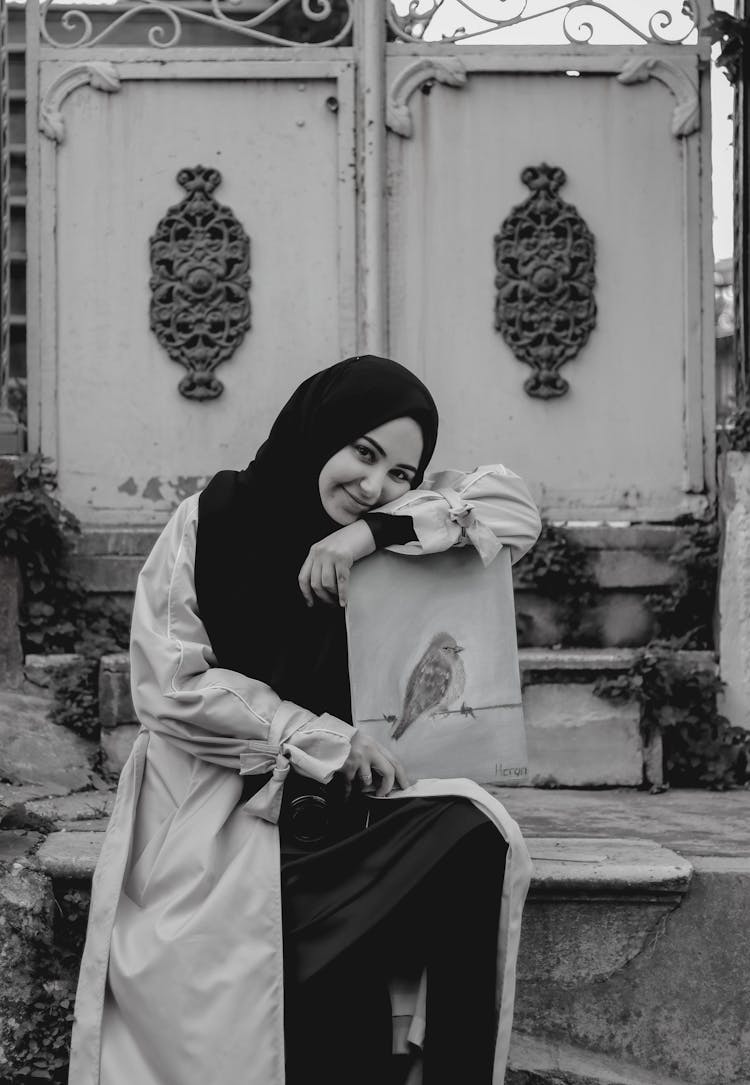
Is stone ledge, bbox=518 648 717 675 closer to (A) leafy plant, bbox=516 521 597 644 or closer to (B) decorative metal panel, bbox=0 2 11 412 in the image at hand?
(A) leafy plant, bbox=516 521 597 644

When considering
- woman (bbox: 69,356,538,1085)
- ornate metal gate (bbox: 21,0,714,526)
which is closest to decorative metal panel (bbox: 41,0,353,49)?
ornate metal gate (bbox: 21,0,714,526)

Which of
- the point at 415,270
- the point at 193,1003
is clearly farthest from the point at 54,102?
the point at 193,1003

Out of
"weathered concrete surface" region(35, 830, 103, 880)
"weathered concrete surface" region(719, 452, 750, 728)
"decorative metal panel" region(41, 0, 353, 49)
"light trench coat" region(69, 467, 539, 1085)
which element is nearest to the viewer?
"light trench coat" region(69, 467, 539, 1085)

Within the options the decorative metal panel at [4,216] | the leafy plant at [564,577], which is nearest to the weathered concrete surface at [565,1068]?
the leafy plant at [564,577]

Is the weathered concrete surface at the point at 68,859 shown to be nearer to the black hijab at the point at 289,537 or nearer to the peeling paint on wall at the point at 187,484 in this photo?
the black hijab at the point at 289,537

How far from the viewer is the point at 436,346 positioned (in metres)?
5.05

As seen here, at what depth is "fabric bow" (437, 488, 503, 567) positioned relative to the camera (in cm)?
259

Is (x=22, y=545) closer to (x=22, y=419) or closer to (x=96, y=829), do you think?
(x=22, y=419)

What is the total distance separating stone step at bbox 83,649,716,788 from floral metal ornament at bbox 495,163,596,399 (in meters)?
1.21

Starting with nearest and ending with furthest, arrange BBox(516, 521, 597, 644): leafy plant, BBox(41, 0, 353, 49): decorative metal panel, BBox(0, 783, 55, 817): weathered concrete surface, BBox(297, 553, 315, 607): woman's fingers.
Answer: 1. BBox(297, 553, 315, 607): woman's fingers
2. BBox(0, 783, 55, 817): weathered concrete surface
3. BBox(516, 521, 597, 644): leafy plant
4. BBox(41, 0, 353, 49): decorative metal panel

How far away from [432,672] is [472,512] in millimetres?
339

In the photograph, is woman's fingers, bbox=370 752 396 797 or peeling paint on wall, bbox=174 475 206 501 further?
peeling paint on wall, bbox=174 475 206 501

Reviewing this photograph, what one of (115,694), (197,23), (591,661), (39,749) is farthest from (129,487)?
(197,23)

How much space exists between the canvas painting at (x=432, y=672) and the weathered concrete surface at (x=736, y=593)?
2065mm
